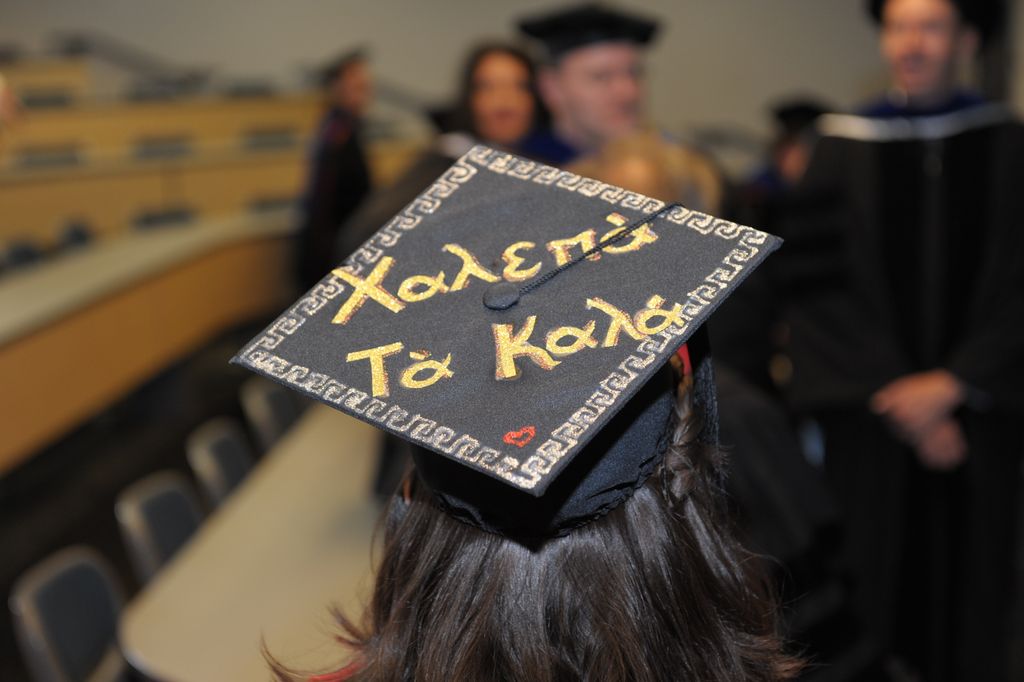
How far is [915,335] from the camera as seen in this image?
297cm

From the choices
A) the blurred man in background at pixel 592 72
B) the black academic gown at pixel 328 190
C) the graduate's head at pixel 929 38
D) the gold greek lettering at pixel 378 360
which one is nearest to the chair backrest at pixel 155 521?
the blurred man in background at pixel 592 72

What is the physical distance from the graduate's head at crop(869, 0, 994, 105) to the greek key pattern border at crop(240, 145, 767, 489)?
1938mm

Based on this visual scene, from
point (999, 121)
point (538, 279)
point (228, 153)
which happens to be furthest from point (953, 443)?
point (228, 153)

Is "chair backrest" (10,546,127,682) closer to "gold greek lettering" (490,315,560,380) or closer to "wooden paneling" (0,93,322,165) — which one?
"gold greek lettering" (490,315,560,380)

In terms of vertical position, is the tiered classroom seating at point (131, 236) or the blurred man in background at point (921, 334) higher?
the blurred man in background at point (921, 334)

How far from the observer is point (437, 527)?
1.14 metres

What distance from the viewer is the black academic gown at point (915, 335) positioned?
293 cm

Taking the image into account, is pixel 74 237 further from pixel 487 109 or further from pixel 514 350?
pixel 514 350

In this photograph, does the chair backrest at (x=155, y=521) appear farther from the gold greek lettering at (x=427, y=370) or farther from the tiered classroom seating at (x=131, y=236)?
the gold greek lettering at (x=427, y=370)

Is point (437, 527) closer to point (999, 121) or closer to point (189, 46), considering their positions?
point (999, 121)

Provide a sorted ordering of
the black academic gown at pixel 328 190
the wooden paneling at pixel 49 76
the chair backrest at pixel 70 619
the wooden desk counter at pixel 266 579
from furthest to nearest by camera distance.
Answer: the wooden paneling at pixel 49 76, the black academic gown at pixel 328 190, the chair backrest at pixel 70 619, the wooden desk counter at pixel 266 579

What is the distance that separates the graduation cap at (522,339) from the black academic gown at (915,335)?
1.91 metres

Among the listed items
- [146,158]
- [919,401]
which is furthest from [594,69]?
[146,158]

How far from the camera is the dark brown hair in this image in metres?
1.03
